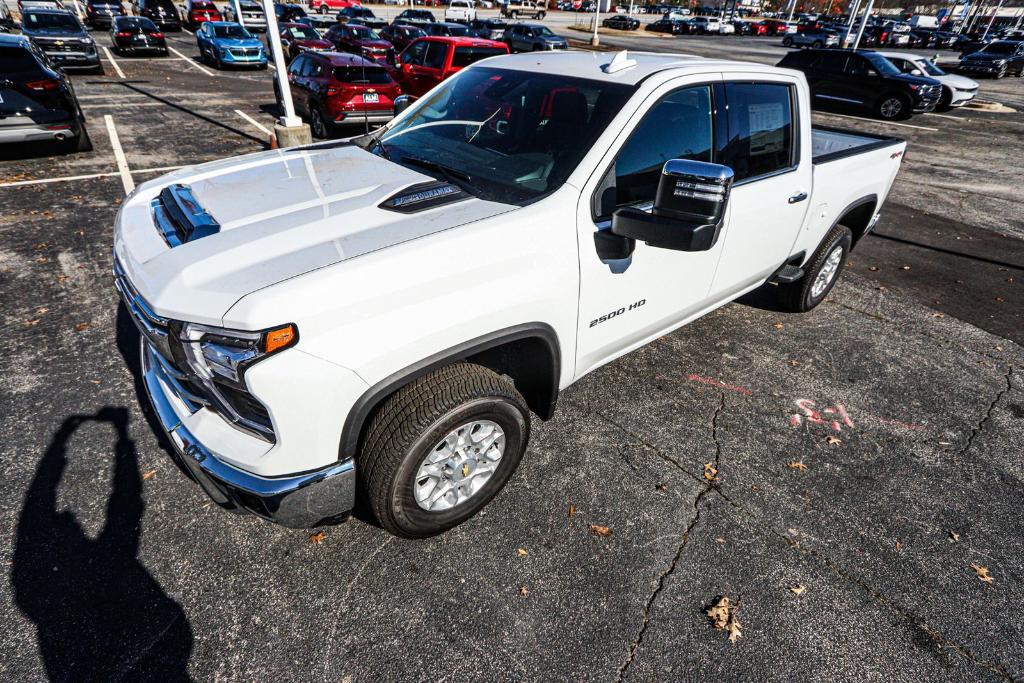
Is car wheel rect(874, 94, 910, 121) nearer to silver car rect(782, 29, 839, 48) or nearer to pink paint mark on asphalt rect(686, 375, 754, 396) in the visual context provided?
pink paint mark on asphalt rect(686, 375, 754, 396)

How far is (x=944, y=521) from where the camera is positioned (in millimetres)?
2912

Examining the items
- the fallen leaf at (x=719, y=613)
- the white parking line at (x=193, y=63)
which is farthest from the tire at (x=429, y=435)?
the white parking line at (x=193, y=63)

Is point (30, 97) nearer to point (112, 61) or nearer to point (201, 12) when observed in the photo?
point (112, 61)

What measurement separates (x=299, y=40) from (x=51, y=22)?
7.52 m

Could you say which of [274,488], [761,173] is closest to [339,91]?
[761,173]

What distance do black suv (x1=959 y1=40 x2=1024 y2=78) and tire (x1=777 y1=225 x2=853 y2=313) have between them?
33.1 metres

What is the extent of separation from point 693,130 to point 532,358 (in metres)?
1.59

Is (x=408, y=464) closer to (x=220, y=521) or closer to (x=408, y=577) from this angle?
(x=408, y=577)

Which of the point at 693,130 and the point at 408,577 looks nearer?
the point at 408,577

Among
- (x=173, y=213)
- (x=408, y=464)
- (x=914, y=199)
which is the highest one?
(x=173, y=213)

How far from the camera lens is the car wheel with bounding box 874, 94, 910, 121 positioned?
14852 millimetres

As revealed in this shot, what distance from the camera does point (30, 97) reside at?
7.18m

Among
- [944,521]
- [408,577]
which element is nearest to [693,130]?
[944,521]

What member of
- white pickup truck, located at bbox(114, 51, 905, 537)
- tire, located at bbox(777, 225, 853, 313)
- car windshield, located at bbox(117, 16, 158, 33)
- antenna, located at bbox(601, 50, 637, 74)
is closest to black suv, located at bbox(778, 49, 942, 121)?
tire, located at bbox(777, 225, 853, 313)
